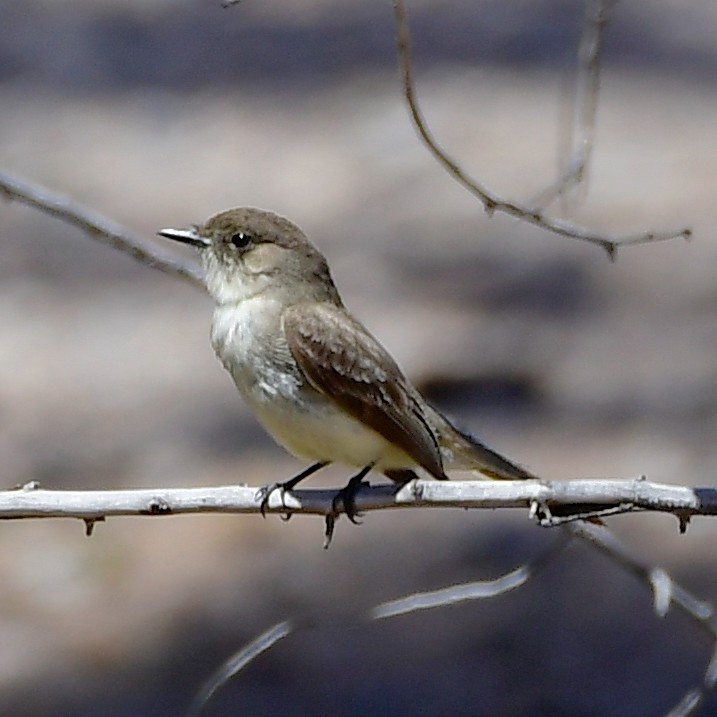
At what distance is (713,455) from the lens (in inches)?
271

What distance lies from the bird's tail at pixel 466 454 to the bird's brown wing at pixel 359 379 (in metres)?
0.08

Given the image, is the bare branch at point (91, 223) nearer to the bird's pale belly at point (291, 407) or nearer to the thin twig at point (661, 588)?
the bird's pale belly at point (291, 407)

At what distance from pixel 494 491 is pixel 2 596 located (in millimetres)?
3077

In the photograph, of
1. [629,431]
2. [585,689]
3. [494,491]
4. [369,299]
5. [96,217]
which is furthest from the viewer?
[369,299]

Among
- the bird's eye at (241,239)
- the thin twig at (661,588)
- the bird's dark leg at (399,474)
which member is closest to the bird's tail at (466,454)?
the bird's dark leg at (399,474)

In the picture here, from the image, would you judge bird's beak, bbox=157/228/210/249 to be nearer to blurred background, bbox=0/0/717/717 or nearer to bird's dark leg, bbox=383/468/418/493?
bird's dark leg, bbox=383/468/418/493

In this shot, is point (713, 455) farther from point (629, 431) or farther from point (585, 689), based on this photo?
point (585, 689)

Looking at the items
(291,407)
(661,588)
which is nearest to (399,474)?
(291,407)

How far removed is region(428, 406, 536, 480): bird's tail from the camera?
490cm

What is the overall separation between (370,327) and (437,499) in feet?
12.4

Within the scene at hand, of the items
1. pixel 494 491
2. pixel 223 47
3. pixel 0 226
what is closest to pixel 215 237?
pixel 494 491

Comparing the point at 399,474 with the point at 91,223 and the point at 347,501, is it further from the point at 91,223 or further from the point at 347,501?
the point at 91,223

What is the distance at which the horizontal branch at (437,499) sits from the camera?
396 centimetres

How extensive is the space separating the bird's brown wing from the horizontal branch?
1.40 ft
